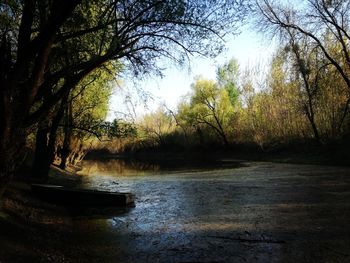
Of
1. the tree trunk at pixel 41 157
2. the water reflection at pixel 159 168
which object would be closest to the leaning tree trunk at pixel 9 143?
the tree trunk at pixel 41 157

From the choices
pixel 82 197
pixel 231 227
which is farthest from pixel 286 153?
pixel 231 227

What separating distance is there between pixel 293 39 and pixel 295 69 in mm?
3070

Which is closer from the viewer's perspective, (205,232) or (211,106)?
(205,232)

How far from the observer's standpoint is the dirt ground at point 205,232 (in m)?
7.30

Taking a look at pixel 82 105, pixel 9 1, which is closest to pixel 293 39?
pixel 82 105

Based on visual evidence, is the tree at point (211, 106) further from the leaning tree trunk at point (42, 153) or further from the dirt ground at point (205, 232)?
the dirt ground at point (205, 232)

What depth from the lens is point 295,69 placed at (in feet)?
108

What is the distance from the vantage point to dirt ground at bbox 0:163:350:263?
7.30m

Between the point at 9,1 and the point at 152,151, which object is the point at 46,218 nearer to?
the point at 9,1

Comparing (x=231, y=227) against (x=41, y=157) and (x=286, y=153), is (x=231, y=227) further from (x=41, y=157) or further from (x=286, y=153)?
(x=286, y=153)

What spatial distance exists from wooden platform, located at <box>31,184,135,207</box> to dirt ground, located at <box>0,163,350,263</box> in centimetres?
75

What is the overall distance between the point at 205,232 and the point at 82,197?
5393 mm

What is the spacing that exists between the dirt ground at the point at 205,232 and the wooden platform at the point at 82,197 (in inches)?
29.6

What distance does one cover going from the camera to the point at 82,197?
13.3 metres
